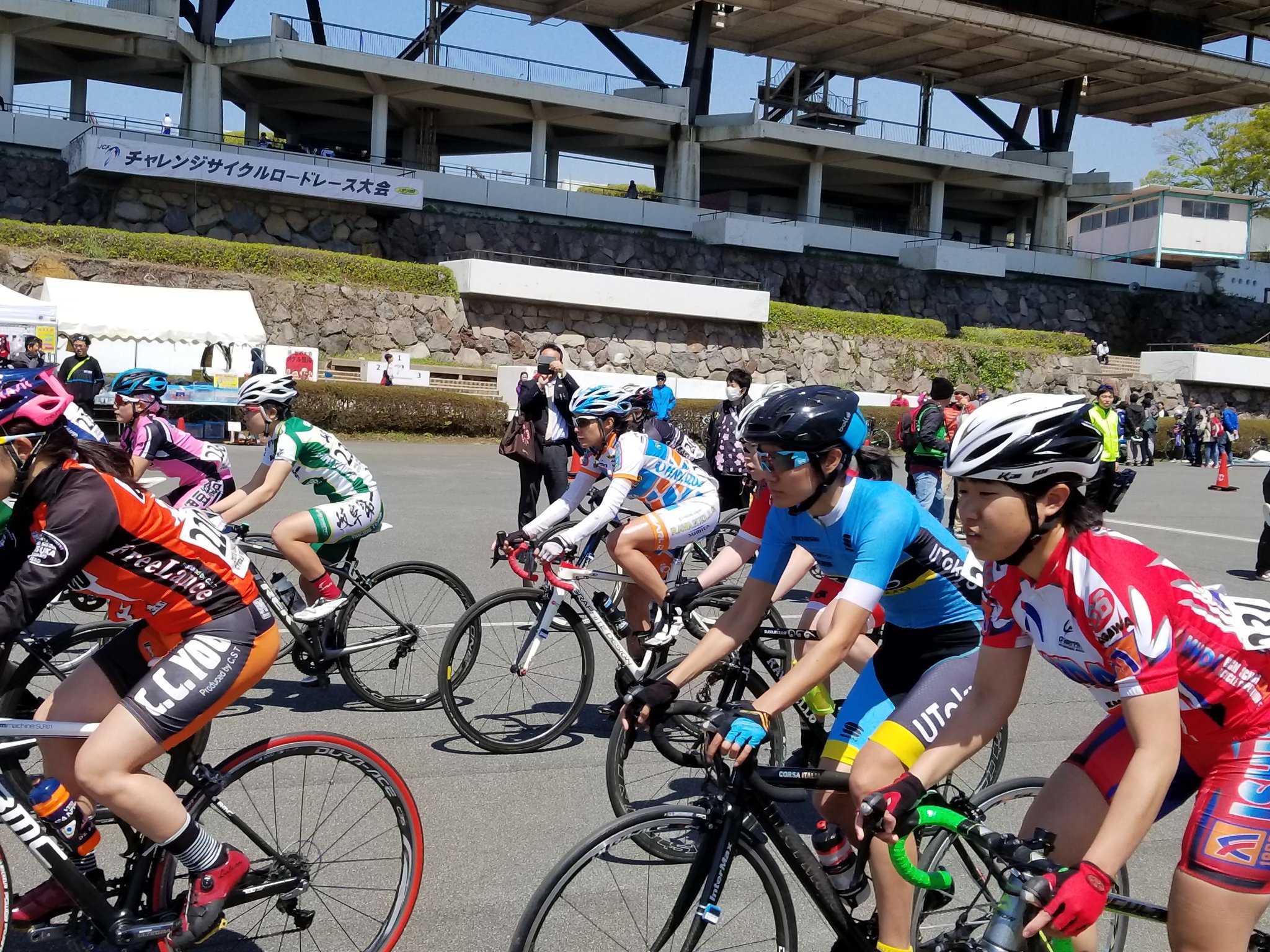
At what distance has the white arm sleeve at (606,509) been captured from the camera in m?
6.47

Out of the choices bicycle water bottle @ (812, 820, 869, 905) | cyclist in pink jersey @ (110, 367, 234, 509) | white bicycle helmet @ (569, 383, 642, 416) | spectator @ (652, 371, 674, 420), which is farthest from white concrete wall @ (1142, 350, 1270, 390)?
bicycle water bottle @ (812, 820, 869, 905)

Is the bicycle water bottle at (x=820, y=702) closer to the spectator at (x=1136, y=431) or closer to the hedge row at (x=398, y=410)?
the hedge row at (x=398, y=410)

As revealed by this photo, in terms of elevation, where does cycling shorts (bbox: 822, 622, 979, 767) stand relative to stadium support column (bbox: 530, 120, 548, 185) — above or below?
below

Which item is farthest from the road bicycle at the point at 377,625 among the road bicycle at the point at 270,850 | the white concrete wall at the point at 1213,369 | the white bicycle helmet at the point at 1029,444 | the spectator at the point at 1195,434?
the white concrete wall at the point at 1213,369

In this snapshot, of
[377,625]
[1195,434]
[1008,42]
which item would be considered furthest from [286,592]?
[1008,42]

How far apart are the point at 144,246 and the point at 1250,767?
32225 mm

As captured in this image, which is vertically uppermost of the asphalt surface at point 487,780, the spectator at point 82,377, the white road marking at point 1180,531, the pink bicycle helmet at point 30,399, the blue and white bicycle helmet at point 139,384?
the pink bicycle helmet at point 30,399

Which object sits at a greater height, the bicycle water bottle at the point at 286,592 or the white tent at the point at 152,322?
the white tent at the point at 152,322

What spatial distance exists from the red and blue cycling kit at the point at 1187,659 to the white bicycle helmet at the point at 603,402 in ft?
13.9

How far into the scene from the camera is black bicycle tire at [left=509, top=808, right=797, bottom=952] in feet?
9.74

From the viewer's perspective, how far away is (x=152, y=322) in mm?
24688

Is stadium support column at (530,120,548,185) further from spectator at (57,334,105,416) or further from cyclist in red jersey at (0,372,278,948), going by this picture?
cyclist in red jersey at (0,372,278,948)

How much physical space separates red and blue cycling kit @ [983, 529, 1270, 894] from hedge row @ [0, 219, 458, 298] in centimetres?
3139

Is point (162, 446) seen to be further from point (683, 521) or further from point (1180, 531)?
point (1180, 531)
